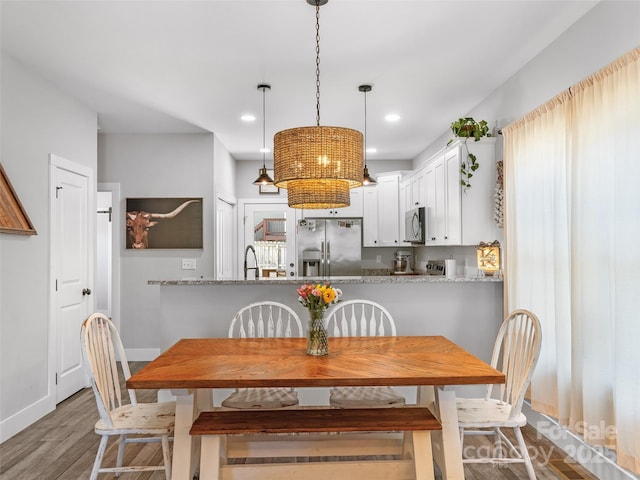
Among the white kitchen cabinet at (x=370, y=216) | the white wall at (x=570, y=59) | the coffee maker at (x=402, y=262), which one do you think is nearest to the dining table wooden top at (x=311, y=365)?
the white wall at (x=570, y=59)

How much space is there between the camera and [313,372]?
6.61 feet

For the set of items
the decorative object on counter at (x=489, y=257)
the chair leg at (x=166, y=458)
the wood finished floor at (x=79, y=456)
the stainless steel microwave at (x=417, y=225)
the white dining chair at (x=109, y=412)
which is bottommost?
the wood finished floor at (x=79, y=456)

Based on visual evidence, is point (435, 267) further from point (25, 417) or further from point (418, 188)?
point (25, 417)

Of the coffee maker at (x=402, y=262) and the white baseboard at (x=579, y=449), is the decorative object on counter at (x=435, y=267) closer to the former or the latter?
the coffee maker at (x=402, y=262)

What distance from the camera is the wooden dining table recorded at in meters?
1.92

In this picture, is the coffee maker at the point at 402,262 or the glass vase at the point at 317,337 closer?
the glass vase at the point at 317,337

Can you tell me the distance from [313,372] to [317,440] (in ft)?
1.56

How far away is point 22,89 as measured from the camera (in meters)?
3.35

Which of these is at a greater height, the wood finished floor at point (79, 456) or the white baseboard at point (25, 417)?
the white baseboard at point (25, 417)

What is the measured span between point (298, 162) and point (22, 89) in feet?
8.06

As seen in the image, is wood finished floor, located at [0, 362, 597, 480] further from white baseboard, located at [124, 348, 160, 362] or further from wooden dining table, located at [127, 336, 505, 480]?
white baseboard, located at [124, 348, 160, 362]

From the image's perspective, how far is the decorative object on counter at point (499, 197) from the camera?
3674 mm

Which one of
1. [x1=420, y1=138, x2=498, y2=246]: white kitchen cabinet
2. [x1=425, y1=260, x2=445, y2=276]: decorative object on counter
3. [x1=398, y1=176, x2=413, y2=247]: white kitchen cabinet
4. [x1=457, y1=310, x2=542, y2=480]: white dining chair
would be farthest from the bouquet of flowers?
[x1=398, y1=176, x2=413, y2=247]: white kitchen cabinet

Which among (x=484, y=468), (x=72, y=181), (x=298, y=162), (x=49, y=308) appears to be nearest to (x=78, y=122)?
(x=72, y=181)
